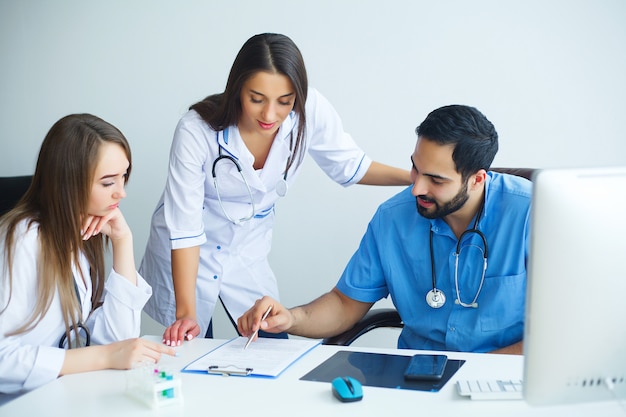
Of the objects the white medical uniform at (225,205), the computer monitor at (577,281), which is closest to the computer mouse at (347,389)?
the computer monitor at (577,281)

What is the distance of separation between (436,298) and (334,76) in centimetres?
121

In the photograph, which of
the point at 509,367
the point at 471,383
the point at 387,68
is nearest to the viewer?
the point at 471,383

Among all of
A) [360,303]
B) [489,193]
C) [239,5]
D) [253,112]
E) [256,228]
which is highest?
[239,5]

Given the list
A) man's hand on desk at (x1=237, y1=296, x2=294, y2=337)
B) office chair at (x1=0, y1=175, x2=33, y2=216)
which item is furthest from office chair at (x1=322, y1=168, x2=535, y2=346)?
office chair at (x1=0, y1=175, x2=33, y2=216)

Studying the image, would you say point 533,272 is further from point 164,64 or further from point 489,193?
point 164,64

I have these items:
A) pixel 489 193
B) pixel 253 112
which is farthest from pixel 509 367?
pixel 253 112

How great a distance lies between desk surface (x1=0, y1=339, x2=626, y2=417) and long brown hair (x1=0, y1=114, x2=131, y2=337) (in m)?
0.26

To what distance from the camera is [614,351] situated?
0.96 metres

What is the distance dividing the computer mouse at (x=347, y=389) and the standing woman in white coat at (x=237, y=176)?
1.73 ft

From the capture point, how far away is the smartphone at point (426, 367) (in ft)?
4.28

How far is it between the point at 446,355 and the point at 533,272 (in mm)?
538

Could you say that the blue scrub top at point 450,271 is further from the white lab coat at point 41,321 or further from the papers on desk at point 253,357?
the white lab coat at point 41,321

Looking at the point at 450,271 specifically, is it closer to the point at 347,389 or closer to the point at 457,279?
the point at 457,279

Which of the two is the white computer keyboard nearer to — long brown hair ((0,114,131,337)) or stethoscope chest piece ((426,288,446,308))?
stethoscope chest piece ((426,288,446,308))
